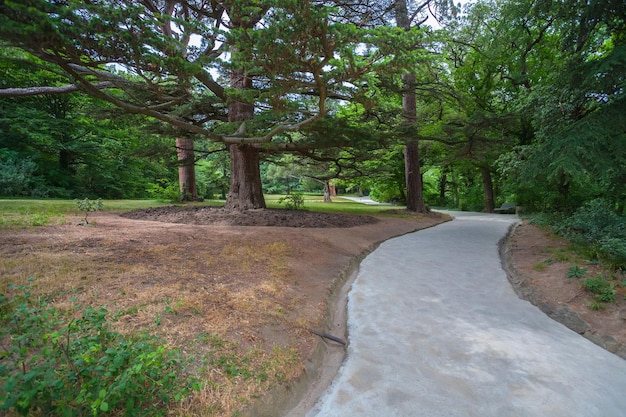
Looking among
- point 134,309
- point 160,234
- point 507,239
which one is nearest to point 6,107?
point 160,234

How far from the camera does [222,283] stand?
3.53m

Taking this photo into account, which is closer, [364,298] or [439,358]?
[439,358]

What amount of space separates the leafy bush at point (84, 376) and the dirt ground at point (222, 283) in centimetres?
26

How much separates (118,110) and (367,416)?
9756 mm

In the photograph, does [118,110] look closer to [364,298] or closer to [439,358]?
[364,298]

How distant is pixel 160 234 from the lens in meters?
5.47

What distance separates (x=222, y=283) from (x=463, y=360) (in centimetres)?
258

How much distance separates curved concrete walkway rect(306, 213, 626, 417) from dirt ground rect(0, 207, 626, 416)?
378mm

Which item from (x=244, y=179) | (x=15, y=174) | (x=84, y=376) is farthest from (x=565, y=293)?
(x=15, y=174)

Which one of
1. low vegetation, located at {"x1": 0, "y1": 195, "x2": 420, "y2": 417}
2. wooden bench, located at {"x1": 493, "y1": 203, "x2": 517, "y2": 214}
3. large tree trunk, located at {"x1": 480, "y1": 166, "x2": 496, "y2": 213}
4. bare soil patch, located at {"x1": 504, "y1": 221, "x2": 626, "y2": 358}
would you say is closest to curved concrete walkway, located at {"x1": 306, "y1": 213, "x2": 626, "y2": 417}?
bare soil patch, located at {"x1": 504, "y1": 221, "x2": 626, "y2": 358}

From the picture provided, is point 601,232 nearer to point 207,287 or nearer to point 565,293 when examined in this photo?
point 565,293

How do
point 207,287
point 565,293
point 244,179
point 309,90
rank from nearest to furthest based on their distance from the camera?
point 207,287, point 565,293, point 309,90, point 244,179

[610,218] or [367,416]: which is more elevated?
[610,218]

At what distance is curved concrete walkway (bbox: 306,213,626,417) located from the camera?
206cm
